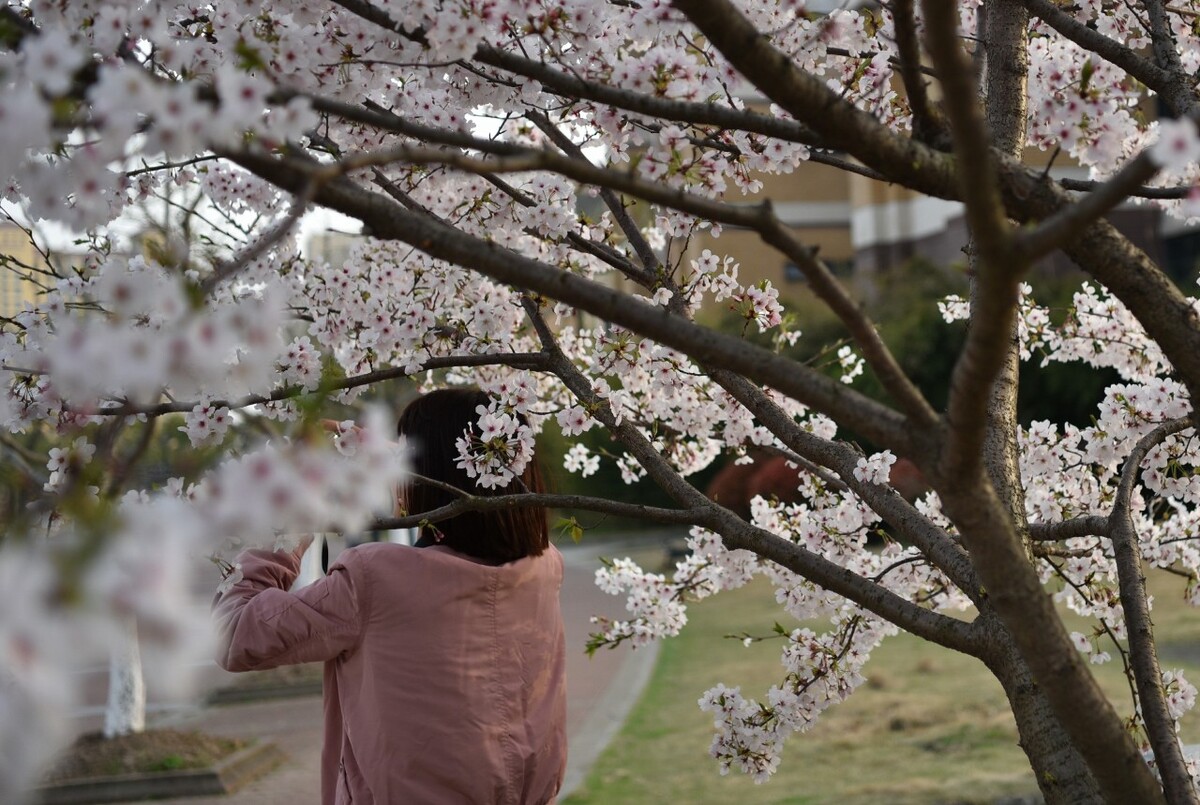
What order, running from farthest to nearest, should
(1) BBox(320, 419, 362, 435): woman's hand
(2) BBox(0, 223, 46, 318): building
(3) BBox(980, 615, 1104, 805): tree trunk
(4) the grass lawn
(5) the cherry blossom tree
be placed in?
(4) the grass lawn → (2) BBox(0, 223, 46, 318): building → (1) BBox(320, 419, 362, 435): woman's hand → (3) BBox(980, 615, 1104, 805): tree trunk → (5) the cherry blossom tree

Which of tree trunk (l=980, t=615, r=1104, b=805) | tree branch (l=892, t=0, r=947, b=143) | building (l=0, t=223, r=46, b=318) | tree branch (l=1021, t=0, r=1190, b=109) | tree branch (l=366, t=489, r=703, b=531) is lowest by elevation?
tree trunk (l=980, t=615, r=1104, b=805)

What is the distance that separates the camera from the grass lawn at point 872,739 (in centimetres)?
616

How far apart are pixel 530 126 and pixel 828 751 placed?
4.64 m

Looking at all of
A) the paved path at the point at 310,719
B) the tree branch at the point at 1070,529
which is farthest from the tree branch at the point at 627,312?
the paved path at the point at 310,719

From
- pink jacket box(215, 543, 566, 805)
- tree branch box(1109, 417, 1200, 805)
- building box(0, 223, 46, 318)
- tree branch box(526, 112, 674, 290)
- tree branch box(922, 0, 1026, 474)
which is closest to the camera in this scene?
tree branch box(922, 0, 1026, 474)

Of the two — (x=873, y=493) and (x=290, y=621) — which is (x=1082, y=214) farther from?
(x=290, y=621)

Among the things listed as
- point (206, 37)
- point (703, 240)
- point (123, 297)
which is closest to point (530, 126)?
point (206, 37)

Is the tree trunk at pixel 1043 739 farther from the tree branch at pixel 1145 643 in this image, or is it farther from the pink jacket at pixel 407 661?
the pink jacket at pixel 407 661

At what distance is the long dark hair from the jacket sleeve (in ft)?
0.90

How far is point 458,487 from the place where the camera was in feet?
9.17

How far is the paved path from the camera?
7242 millimetres

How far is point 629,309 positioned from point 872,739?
6.32 m

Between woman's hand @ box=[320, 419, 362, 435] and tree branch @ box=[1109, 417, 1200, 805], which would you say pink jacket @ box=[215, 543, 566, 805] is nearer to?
woman's hand @ box=[320, 419, 362, 435]

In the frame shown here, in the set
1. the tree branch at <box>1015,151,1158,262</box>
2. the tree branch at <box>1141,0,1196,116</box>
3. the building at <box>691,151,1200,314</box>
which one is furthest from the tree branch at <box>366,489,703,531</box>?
the building at <box>691,151,1200,314</box>
